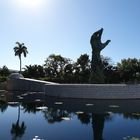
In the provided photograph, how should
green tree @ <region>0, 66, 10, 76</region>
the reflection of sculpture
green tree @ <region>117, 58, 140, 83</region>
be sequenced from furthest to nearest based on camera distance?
green tree @ <region>0, 66, 10, 76</region> < green tree @ <region>117, 58, 140, 83</region> < the reflection of sculpture

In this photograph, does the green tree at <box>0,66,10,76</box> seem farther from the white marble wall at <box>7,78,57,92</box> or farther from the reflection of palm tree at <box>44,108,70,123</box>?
the reflection of palm tree at <box>44,108,70,123</box>

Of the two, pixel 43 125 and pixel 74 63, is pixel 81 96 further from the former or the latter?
pixel 74 63

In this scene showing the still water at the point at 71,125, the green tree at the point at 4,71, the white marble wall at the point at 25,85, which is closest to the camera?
the still water at the point at 71,125

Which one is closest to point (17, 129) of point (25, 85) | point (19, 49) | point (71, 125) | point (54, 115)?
point (71, 125)

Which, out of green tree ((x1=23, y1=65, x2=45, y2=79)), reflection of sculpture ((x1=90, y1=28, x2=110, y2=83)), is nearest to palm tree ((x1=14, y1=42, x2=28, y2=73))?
green tree ((x1=23, y1=65, x2=45, y2=79))

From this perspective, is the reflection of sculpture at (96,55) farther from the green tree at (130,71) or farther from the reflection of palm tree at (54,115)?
the green tree at (130,71)

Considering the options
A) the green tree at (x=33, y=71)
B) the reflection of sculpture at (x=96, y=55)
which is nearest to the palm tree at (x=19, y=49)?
the green tree at (x=33, y=71)

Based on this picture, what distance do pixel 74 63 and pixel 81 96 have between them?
130ft

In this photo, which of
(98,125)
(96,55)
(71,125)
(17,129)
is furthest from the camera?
(96,55)

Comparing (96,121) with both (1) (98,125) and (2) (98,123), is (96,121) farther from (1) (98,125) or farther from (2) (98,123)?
(1) (98,125)

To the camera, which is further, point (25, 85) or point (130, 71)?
point (130, 71)

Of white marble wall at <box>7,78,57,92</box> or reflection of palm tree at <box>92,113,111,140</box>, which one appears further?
white marble wall at <box>7,78,57,92</box>

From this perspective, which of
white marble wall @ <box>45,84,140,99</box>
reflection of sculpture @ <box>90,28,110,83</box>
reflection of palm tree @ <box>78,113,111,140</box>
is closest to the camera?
reflection of palm tree @ <box>78,113,111,140</box>

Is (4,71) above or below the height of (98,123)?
above
